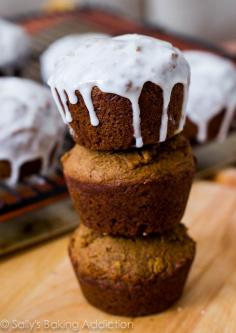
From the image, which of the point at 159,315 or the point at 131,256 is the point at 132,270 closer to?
the point at 131,256

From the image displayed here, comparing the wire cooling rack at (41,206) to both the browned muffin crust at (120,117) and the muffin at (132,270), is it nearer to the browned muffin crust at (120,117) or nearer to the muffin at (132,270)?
the muffin at (132,270)

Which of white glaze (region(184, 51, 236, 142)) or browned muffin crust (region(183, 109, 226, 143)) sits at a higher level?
white glaze (region(184, 51, 236, 142))

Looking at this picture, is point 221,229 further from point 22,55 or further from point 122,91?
point 22,55

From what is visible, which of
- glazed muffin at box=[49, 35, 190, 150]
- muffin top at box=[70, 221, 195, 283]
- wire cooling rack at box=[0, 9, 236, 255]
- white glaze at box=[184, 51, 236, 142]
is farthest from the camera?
white glaze at box=[184, 51, 236, 142]

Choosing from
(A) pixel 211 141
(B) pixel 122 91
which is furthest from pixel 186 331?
(A) pixel 211 141

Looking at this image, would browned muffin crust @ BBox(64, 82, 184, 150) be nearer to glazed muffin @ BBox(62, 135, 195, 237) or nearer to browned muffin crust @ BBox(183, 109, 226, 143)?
glazed muffin @ BBox(62, 135, 195, 237)

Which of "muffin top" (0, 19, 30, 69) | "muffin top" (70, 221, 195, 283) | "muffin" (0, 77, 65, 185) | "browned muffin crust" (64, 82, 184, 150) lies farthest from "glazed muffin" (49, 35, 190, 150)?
"muffin top" (0, 19, 30, 69)

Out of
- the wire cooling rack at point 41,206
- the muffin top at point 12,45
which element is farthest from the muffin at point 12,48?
the wire cooling rack at point 41,206
